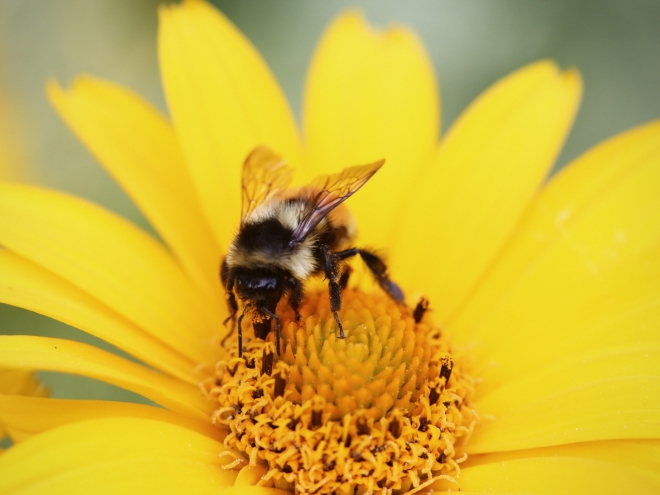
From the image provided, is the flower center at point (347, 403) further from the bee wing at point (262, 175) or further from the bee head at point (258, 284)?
the bee wing at point (262, 175)

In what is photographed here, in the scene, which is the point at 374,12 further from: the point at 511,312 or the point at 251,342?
the point at 251,342

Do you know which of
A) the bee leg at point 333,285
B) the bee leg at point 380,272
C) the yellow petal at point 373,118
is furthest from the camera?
the yellow petal at point 373,118

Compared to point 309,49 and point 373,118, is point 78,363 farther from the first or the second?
point 309,49

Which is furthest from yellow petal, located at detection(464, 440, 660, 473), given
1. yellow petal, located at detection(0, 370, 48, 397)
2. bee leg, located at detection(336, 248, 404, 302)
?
yellow petal, located at detection(0, 370, 48, 397)

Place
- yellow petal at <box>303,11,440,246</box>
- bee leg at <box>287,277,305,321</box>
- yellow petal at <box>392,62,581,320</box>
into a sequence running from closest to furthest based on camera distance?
1. bee leg at <box>287,277,305,321</box>
2. yellow petal at <box>392,62,581,320</box>
3. yellow petal at <box>303,11,440,246</box>

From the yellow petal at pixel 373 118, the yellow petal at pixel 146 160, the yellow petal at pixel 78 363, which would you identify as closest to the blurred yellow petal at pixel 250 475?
the yellow petal at pixel 78 363

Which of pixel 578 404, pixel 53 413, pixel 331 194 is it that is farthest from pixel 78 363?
pixel 578 404

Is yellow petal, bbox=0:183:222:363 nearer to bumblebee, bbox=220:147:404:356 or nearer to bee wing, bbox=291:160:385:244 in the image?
bumblebee, bbox=220:147:404:356
